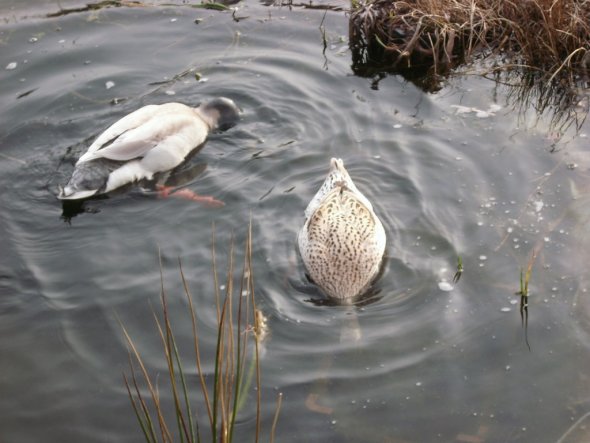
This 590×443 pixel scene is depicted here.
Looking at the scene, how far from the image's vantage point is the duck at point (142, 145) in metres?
6.66

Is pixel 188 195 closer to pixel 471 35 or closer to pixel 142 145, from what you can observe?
A: pixel 142 145

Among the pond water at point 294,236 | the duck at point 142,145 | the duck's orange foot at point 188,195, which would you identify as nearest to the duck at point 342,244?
the pond water at point 294,236

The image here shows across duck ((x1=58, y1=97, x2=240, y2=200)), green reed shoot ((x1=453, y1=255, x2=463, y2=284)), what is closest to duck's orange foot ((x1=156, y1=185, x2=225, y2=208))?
duck ((x1=58, y1=97, x2=240, y2=200))

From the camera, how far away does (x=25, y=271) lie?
5.85m

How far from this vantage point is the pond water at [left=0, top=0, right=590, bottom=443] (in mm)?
4758

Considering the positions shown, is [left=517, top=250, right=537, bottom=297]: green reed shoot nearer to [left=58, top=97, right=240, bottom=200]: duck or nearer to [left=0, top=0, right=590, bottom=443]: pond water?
[left=0, top=0, right=590, bottom=443]: pond water

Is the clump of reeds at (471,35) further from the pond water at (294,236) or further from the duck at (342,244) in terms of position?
the duck at (342,244)

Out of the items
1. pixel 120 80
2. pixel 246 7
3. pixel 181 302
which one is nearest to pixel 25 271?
pixel 181 302

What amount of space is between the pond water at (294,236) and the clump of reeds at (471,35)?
0.34 metres

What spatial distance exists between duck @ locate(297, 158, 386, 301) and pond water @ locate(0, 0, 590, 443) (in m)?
0.14

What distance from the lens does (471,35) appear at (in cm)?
791

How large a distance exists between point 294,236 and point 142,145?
68.3 inches

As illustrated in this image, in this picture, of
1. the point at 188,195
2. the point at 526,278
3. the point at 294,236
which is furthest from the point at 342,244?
the point at 188,195

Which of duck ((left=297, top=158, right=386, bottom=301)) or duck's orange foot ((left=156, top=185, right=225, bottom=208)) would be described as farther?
duck's orange foot ((left=156, top=185, right=225, bottom=208))
